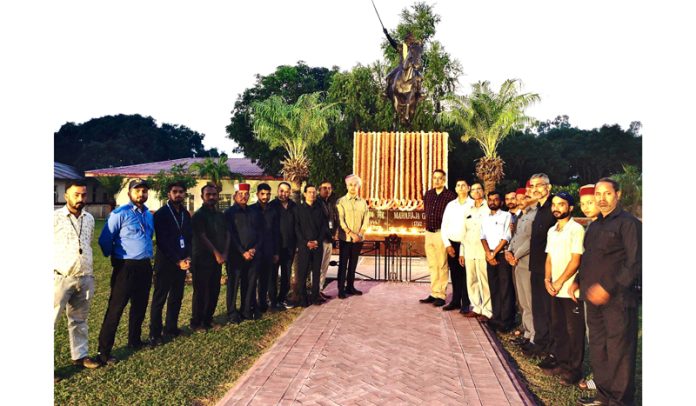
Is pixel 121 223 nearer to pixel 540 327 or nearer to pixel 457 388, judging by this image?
pixel 457 388

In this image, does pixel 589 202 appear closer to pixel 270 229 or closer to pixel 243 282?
pixel 270 229

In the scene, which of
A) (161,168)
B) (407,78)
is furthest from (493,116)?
(161,168)

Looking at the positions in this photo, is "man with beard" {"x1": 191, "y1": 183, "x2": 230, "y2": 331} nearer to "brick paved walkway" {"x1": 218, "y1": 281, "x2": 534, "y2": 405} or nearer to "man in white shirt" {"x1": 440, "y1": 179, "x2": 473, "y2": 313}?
"brick paved walkway" {"x1": 218, "y1": 281, "x2": 534, "y2": 405}

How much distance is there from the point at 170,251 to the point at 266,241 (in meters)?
1.65

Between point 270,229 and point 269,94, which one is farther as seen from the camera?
point 269,94

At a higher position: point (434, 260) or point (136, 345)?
point (434, 260)

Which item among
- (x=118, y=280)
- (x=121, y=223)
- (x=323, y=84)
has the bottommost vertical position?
(x=118, y=280)

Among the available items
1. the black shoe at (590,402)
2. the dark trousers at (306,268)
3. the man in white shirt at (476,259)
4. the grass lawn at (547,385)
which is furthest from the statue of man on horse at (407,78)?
the black shoe at (590,402)

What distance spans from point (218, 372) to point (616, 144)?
511 cm

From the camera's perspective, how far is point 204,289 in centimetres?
562

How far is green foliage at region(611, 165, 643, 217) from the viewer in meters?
3.83

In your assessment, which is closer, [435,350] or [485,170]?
[435,350]

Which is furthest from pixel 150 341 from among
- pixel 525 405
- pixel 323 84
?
pixel 323 84

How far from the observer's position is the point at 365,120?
2125cm
